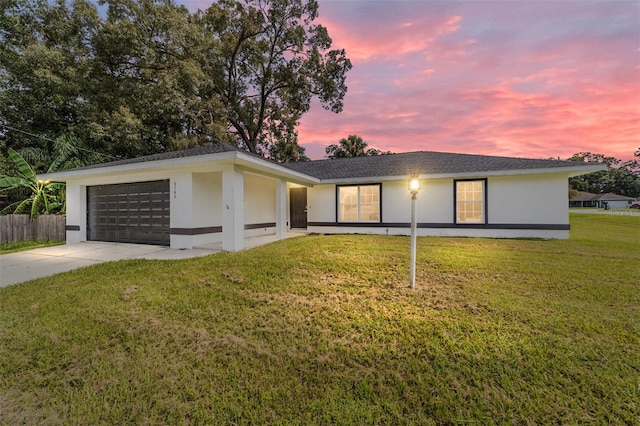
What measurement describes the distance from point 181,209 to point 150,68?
1335 centimetres

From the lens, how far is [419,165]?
11.5 m

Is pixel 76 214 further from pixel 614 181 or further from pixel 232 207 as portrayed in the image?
pixel 614 181

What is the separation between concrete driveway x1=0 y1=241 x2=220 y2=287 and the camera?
5789mm

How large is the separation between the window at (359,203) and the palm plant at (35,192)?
40.8ft

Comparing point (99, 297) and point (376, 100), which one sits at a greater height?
point (376, 100)

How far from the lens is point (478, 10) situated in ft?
25.8

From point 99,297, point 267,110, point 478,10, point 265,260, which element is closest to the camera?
point 99,297

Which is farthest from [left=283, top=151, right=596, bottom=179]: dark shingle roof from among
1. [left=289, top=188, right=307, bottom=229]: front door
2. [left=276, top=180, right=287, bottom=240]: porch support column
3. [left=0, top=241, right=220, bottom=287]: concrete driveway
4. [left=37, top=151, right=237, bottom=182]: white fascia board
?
[left=0, top=241, right=220, bottom=287]: concrete driveway

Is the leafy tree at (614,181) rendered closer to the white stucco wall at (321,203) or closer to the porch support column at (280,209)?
the white stucco wall at (321,203)

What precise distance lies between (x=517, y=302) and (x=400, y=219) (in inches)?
276

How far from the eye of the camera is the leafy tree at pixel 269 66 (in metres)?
17.3

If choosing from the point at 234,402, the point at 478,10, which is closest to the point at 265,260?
the point at 234,402

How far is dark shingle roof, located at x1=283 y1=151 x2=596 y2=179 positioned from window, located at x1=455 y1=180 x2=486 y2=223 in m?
0.66

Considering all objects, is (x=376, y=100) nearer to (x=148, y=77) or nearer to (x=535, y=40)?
(x=535, y=40)
